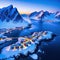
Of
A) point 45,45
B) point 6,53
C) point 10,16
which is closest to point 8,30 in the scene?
point 10,16

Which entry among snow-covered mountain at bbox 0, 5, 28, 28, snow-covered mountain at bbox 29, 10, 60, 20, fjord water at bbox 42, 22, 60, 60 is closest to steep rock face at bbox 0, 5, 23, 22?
snow-covered mountain at bbox 0, 5, 28, 28

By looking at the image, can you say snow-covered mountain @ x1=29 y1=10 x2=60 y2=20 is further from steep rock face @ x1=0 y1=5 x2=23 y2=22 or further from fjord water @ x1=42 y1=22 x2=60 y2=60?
steep rock face @ x1=0 y1=5 x2=23 y2=22

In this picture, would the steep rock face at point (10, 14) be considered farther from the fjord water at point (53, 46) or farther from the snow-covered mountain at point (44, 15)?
the fjord water at point (53, 46)

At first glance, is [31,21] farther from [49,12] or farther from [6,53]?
[6,53]

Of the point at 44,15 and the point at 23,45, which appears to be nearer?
the point at 23,45

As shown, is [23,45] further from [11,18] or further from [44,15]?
[44,15]

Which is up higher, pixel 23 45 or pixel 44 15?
pixel 44 15

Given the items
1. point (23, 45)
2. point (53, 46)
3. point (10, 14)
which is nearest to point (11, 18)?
point (10, 14)
